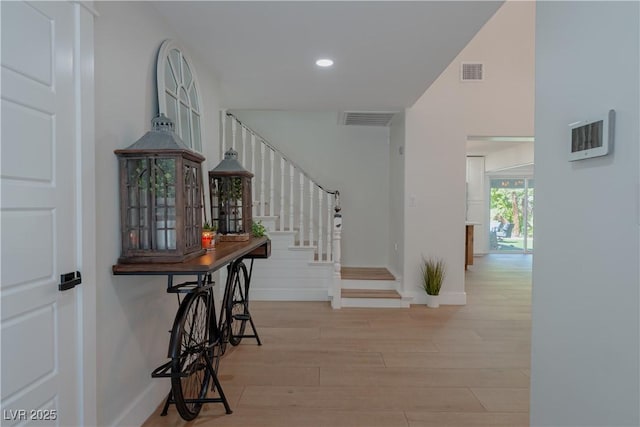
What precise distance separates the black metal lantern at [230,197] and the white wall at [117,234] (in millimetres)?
759

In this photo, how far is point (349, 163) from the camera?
20.2 ft

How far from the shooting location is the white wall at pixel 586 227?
124 cm

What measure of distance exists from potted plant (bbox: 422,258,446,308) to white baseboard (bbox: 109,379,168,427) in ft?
10.9

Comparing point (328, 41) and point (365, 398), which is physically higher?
point (328, 41)

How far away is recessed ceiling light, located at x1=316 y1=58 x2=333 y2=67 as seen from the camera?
3.27 metres

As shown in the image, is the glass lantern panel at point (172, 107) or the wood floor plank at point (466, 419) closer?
the wood floor plank at point (466, 419)

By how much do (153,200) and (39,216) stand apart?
59cm

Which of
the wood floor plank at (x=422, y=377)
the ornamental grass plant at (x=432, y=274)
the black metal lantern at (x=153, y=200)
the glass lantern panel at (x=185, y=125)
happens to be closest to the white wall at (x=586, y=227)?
the wood floor plank at (x=422, y=377)

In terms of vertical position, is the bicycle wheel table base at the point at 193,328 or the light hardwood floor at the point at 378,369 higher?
the bicycle wheel table base at the point at 193,328

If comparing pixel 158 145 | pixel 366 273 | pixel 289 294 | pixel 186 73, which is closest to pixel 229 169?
pixel 186 73

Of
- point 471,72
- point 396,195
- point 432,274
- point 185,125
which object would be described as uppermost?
point 471,72

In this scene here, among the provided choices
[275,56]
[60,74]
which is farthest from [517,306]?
[60,74]

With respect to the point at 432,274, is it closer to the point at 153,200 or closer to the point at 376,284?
the point at 376,284

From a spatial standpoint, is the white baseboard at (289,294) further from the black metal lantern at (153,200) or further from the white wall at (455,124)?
the black metal lantern at (153,200)
